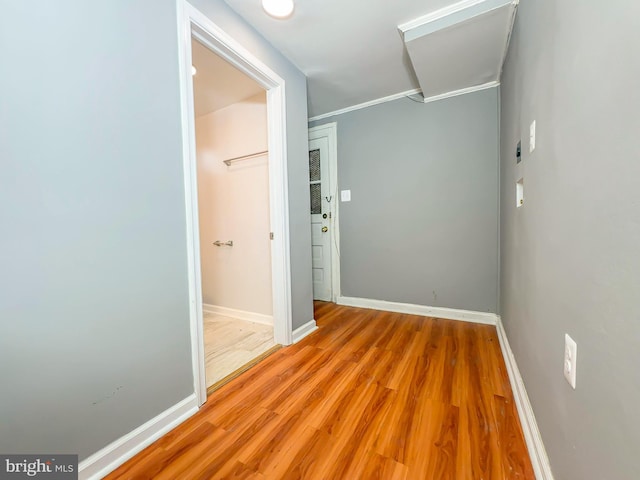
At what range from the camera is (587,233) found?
67 centimetres

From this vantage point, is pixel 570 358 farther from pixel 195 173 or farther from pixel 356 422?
pixel 195 173

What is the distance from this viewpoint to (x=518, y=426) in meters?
1.23

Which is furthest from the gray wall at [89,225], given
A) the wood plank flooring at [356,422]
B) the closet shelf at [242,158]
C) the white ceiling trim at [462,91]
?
the white ceiling trim at [462,91]

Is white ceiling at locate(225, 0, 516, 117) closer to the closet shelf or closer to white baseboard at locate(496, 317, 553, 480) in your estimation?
the closet shelf

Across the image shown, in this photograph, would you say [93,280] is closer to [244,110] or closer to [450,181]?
[244,110]

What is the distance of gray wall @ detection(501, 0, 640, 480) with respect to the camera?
51 cm

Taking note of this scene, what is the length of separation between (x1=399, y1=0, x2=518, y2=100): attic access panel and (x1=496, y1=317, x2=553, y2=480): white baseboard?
2180 millimetres

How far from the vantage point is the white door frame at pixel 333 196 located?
10.4 ft

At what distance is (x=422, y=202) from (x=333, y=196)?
1.07 m

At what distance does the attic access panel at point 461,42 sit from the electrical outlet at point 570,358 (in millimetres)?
1916

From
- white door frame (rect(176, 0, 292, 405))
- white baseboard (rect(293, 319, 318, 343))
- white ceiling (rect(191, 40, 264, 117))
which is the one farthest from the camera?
white baseboard (rect(293, 319, 318, 343))

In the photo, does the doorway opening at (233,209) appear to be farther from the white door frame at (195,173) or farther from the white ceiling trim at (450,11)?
the white ceiling trim at (450,11)

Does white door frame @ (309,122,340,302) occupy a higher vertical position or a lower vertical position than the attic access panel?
lower

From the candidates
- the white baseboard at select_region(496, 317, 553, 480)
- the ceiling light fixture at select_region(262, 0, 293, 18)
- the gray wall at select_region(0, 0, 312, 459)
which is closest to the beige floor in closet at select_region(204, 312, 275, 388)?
the gray wall at select_region(0, 0, 312, 459)
